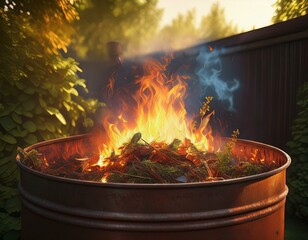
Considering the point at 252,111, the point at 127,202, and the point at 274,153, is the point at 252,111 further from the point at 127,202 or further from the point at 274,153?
the point at 127,202

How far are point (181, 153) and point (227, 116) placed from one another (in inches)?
138

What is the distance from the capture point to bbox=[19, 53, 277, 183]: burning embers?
258 cm

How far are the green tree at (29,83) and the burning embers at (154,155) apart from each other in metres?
0.74

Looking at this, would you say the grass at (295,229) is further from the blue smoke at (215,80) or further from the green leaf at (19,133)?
the green leaf at (19,133)

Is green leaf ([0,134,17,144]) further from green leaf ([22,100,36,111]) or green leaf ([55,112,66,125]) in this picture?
green leaf ([55,112,66,125])

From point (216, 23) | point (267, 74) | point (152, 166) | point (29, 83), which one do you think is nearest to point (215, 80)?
point (267, 74)

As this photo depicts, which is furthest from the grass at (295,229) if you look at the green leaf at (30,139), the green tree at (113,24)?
the green tree at (113,24)

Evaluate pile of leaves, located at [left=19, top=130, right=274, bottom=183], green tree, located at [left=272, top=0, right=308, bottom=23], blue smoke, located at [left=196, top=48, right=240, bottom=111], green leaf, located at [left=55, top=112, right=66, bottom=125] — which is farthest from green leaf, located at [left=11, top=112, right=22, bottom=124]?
green tree, located at [left=272, top=0, right=308, bottom=23]

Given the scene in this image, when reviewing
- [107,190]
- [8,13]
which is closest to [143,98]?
[107,190]

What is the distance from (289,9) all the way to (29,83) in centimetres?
612

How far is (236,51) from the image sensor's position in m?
5.91

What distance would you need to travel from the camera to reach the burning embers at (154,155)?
258 centimetres

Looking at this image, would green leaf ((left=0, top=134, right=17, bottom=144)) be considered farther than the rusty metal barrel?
Yes

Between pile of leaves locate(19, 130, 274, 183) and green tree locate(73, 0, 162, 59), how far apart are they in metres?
10.8
